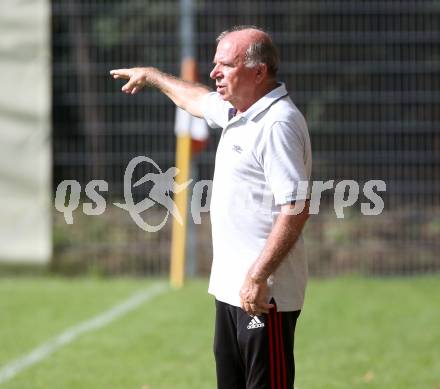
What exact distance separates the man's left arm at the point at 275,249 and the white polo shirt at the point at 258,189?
0.19 feet

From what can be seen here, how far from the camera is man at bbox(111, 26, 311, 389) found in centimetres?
416

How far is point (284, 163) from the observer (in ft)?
13.6

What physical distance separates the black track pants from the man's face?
2.86 ft

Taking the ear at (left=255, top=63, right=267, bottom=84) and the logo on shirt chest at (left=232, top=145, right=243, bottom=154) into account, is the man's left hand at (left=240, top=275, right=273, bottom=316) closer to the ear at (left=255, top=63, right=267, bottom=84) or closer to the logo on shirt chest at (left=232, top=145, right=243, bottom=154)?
the logo on shirt chest at (left=232, top=145, right=243, bottom=154)

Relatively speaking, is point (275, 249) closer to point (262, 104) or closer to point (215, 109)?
point (262, 104)

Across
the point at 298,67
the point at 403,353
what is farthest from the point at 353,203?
the point at 403,353

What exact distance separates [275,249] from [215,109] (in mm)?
938

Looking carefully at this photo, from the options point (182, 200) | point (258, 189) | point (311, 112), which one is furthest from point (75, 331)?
point (258, 189)

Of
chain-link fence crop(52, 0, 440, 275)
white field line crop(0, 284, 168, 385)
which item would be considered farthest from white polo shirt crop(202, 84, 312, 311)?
chain-link fence crop(52, 0, 440, 275)

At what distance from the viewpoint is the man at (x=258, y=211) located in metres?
4.16

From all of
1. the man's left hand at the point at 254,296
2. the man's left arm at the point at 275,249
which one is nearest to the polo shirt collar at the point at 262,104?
the man's left arm at the point at 275,249

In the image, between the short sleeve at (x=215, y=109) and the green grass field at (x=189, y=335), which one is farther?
the green grass field at (x=189, y=335)

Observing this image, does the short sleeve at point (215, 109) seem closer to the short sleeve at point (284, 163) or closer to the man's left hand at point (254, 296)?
the short sleeve at point (284, 163)

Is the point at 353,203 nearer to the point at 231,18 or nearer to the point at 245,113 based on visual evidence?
the point at 231,18
